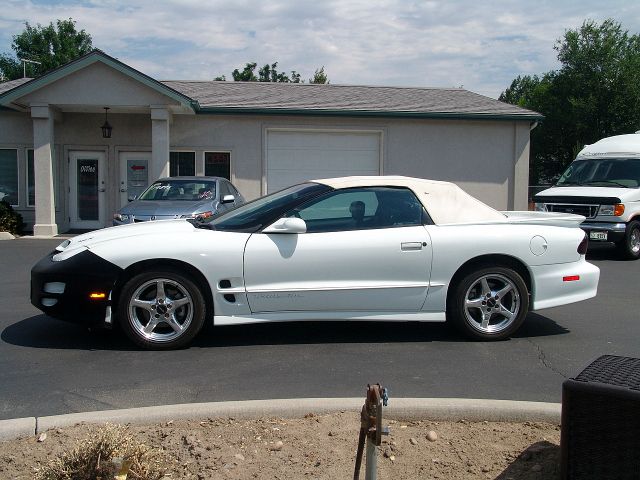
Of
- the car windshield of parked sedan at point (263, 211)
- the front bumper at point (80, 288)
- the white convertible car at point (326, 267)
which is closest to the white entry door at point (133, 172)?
the white convertible car at point (326, 267)

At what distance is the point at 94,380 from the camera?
518 cm

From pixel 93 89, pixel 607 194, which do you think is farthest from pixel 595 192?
pixel 93 89

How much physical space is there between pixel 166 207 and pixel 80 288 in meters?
6.29

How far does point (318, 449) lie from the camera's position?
3.77 m

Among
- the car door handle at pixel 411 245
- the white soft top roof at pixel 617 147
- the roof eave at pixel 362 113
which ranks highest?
the roof eave at pixel 362 113

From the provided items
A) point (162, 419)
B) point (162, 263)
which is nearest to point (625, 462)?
point (162, 419)

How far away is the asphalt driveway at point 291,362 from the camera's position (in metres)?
4.92

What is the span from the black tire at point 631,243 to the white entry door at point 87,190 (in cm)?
1279

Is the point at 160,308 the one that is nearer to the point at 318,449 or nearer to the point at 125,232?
the point at 125,232

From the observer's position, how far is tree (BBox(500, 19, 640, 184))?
114 feet

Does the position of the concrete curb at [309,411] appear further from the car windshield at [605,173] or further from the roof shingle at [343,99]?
the roof shingle at [343,99]

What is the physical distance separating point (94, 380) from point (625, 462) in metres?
3.71

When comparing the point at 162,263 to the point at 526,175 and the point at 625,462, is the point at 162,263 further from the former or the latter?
the point at 526,175

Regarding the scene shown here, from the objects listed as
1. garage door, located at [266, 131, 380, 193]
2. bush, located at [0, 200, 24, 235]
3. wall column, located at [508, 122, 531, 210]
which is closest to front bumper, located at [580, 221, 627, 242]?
wall column, located at [508, 122, 531, 210]
